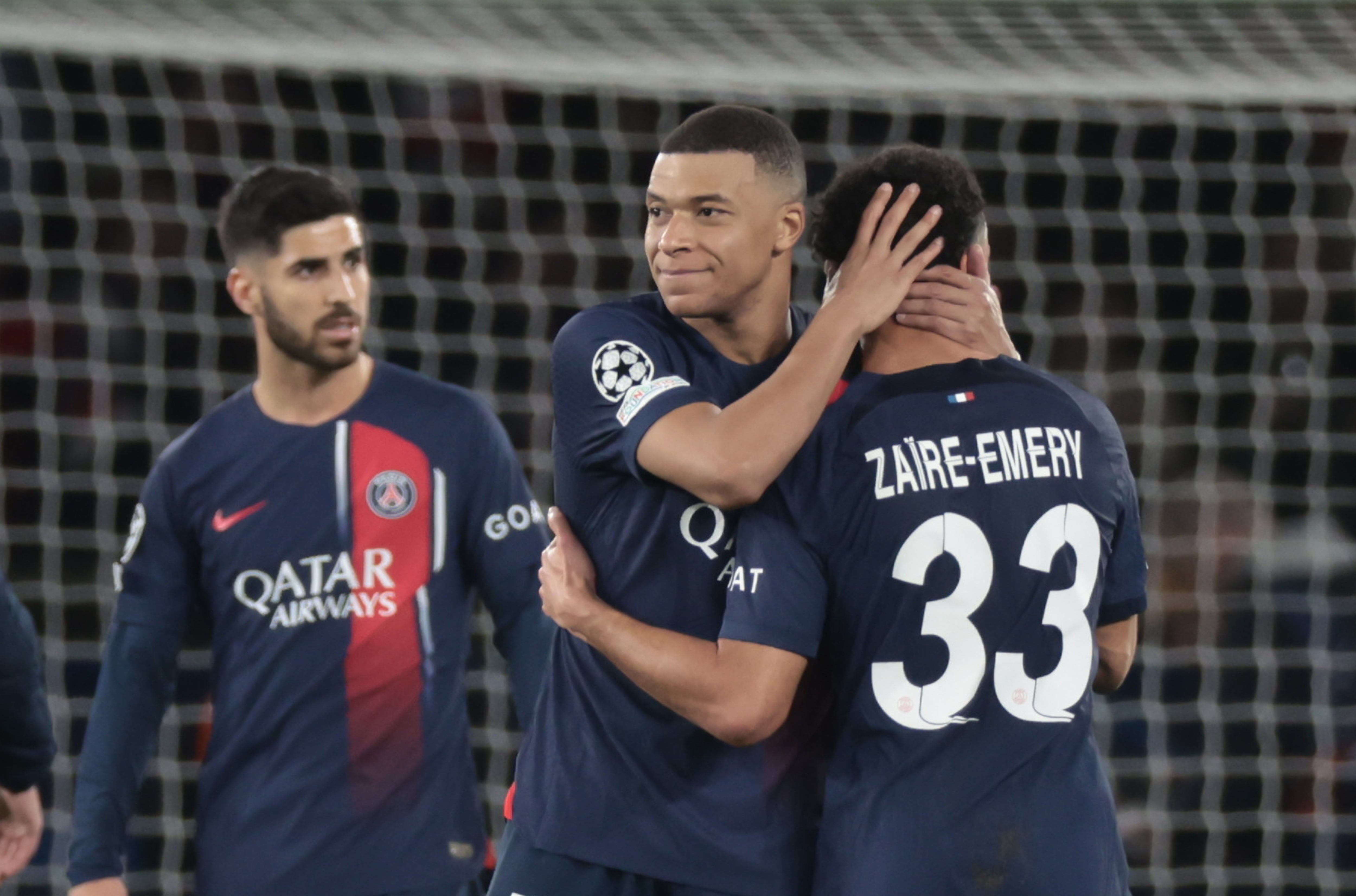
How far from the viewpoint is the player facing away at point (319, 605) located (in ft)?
10.3

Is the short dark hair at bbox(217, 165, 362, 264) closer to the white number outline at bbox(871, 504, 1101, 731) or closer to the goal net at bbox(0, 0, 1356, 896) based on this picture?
the goal net at bbox(0, 0, 1356, 896)

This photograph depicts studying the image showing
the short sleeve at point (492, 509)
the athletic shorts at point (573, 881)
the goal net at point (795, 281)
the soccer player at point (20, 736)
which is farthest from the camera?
the goal net at point (795, 281)

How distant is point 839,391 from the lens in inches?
93.7

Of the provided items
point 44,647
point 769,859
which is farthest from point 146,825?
point 769,859

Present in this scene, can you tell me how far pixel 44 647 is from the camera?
568cm

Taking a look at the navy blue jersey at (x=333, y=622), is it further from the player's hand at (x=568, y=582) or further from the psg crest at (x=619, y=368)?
the psg crest at (x=619, y=368)

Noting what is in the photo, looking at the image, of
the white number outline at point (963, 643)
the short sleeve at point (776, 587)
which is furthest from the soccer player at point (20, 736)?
the white number outline at point (963, 643)

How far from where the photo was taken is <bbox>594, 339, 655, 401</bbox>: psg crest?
2.42 metres

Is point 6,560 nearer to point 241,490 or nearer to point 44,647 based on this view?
point 44,647

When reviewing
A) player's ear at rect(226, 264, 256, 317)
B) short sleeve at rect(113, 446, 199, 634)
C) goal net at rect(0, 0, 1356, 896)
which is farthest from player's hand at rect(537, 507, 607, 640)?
goal net at rect(0, 0, 1356, 896)

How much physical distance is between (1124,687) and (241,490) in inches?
164

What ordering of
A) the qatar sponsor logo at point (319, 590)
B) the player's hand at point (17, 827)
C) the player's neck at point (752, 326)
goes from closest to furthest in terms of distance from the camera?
the player's neck at point (752, 326) < the player's hand at point (17, 827) < the qatar sponsor logo at point (319, 590)

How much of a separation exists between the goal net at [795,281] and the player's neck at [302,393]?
1579mm

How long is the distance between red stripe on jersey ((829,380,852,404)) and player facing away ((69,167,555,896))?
1.13m
